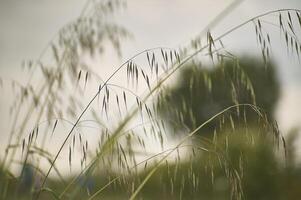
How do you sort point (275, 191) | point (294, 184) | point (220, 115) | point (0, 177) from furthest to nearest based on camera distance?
point (275, 191) < point (294, 184) < point (220, 115) < point (0, 177)

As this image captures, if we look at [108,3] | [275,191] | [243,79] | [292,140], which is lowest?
[275,191]

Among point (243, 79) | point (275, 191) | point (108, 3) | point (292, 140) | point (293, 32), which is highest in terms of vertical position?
point (108, 3)

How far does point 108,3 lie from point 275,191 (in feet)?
32.3

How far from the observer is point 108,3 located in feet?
4.24

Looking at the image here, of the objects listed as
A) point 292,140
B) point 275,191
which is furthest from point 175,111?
point 275,191

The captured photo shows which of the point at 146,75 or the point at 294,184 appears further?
the point at 294,184

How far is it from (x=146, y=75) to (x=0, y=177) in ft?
1.44

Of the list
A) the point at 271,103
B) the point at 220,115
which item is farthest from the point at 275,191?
the point at 271,103

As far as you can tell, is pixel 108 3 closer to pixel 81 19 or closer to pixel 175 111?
pixel 81 19

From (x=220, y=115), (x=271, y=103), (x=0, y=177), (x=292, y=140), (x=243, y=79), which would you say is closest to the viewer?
(x=0, y=177)

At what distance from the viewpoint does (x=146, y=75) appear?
1.17 meters

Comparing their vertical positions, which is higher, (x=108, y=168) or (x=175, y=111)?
(x=175, y=111)

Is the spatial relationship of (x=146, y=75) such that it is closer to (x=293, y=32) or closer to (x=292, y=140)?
(x=293, y=32)

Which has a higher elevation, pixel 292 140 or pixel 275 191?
pixel 292 140
